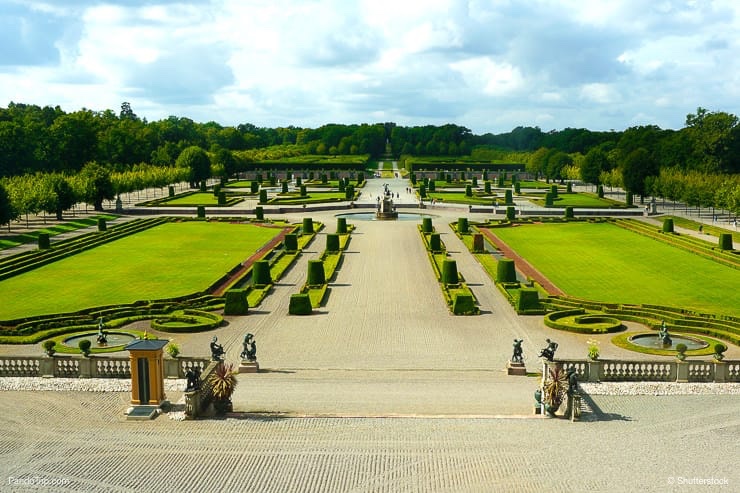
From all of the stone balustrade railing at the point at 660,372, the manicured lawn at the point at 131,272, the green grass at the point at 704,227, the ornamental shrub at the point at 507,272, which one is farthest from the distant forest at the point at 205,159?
the stone balustrade railing at the point at 660,372

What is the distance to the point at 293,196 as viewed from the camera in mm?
106188

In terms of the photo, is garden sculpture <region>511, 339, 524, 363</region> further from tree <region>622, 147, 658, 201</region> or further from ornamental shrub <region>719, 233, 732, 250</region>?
tree <region>622, 147, 658, 201</region>

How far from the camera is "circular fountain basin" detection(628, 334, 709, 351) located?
3143cm

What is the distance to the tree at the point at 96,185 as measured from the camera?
278 ft

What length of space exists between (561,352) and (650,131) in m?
119

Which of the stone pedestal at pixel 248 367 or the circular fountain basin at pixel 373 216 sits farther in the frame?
the circular fountain basin at pixel 373 216

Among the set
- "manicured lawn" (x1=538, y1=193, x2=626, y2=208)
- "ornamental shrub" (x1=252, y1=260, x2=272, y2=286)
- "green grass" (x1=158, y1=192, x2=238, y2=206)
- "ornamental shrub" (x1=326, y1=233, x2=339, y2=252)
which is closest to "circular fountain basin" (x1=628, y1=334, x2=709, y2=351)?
"ornamental shrub" (x1=252, y1=260, x2=272, y2=286)

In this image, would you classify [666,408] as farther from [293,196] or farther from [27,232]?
[293,196]

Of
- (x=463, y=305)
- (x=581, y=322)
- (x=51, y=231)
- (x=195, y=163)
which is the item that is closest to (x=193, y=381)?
(x=463, y=305)

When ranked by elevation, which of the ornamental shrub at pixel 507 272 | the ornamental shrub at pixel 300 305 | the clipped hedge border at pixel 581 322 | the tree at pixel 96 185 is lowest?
the clipped hedge border at pixel 581 322

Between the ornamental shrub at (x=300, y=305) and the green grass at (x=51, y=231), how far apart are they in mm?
30663

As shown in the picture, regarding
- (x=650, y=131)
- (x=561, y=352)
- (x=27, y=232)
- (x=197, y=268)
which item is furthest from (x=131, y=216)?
(x=650, y=131)

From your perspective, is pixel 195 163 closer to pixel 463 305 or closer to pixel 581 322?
pixel 463 305

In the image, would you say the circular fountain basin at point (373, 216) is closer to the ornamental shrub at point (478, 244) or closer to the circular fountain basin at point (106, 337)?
the ornamental shrub at point (478, 244)
